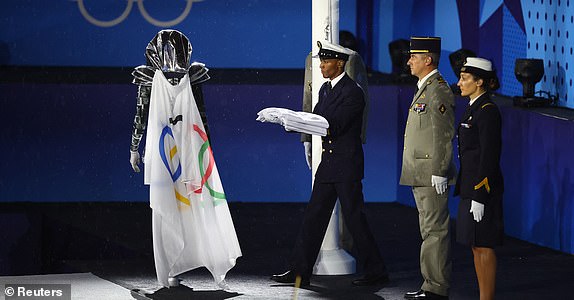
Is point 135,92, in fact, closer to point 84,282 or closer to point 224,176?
point 224,176

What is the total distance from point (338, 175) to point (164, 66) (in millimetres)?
1365

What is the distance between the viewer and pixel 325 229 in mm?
A: 9141

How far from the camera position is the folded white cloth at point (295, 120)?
8586 millimetres

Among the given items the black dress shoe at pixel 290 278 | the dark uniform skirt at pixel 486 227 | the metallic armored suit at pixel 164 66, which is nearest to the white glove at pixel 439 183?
the dark uniform skirt at pixel 486 227

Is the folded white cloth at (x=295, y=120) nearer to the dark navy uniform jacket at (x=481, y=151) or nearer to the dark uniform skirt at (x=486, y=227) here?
the dark navy uniform jacket at (x=481, y=151)

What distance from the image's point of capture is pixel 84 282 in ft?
29.6

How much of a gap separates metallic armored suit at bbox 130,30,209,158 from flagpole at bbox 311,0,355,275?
99 centimetres

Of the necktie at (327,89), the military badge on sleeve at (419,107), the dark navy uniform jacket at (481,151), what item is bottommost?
the dark navy uniform jacket at (481,151)

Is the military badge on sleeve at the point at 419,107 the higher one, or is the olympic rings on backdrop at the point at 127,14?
the olympic rings on backdrop at the point at 127,14

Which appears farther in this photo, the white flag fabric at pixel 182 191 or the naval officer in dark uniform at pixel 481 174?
the white flag fabric at pixel 182 191

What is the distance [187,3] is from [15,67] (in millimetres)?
2041

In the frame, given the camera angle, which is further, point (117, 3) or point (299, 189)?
point (117, 3)

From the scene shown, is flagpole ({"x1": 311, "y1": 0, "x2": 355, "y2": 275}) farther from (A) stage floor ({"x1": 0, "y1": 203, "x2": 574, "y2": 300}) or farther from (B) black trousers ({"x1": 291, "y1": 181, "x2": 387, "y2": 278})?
(B) black trousers ({"x1": 291, "y1": 181, "x2": 387, "y2": 278})

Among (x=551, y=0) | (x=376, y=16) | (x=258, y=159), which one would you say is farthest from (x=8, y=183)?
(x=551, y=0)
